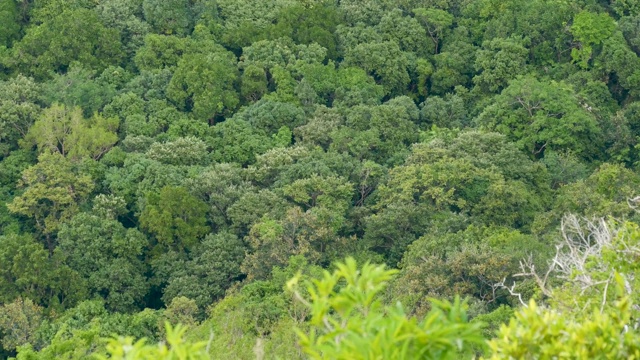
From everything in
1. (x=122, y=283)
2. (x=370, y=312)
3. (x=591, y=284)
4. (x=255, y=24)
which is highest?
(x=370, y=312)

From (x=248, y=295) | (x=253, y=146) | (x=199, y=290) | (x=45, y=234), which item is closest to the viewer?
(x=248, y=295)

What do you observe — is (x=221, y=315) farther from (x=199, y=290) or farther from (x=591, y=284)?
(x=591, y=284)

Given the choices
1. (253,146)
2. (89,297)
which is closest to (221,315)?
(89,297)

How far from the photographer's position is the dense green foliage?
22453mm

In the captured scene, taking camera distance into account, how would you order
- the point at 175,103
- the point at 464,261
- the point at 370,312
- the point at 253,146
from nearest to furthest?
the point at 370,312, the point at 464,261, the point at 253,146, the point at 175,103

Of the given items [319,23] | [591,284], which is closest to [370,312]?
[591,284]

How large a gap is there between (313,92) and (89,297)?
458 inches

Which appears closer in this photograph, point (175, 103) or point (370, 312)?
point (370, 312)

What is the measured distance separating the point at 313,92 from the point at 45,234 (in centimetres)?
1045

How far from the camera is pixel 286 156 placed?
93.2ft

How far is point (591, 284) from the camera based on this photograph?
959cm

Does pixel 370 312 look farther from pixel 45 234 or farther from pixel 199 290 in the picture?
pixel 45 234

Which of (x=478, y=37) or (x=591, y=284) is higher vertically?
(x=591, y=284)

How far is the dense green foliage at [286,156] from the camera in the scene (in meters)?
22.5
